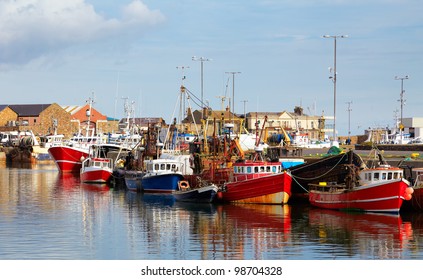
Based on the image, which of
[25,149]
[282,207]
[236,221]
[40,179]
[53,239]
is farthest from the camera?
[25,149]

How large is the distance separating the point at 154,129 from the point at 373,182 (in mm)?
36341

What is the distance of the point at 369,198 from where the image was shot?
4772 cm

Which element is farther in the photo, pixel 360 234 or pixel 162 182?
pixel 162 182

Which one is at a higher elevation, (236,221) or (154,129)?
(154,129)

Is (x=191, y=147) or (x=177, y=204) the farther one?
(x=191, y=147)

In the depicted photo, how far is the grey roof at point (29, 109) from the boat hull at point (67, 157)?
7256 centimetres

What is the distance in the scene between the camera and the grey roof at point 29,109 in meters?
170

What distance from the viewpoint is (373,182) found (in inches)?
1873

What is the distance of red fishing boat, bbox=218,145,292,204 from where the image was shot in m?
52.9

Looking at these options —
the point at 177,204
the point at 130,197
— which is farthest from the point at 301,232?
the point at 130,197

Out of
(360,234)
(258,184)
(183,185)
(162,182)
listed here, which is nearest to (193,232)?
(360,234)

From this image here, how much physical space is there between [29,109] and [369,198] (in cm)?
13456

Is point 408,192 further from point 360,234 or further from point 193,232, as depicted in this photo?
point 193,232
